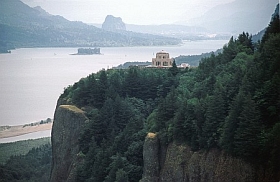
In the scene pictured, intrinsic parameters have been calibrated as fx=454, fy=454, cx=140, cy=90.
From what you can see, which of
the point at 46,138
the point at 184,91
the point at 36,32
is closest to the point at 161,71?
the point at 184,91

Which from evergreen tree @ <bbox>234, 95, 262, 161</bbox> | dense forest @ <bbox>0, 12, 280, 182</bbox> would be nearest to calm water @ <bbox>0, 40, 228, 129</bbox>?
dense forest @ <bbox>0, 12, 280, 182</bbox>

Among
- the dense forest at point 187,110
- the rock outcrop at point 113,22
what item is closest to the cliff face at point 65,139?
the dense forest at point 187,110

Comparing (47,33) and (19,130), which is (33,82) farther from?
(47,33)

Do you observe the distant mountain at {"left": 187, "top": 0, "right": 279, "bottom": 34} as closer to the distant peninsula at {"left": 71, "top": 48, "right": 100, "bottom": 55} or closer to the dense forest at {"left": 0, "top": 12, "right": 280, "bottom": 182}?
the dense forest at {"left": 0, "top": 12, "right": 280, "bottom": 182}

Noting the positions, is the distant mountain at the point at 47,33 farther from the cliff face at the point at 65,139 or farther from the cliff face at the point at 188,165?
the cliff face at the point at 188,165

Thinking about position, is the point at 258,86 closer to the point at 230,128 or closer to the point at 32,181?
the point at 230,128

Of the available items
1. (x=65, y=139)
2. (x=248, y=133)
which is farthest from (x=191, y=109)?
(x=65, y=139)
